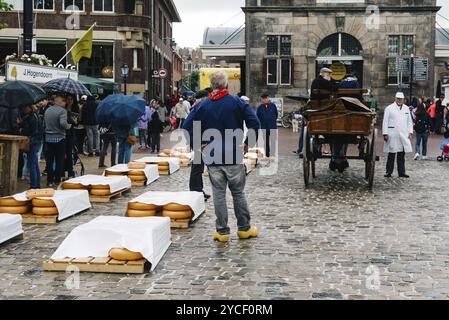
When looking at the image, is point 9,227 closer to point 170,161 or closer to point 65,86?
point 65,86

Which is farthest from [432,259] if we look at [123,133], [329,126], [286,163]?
[286,163]

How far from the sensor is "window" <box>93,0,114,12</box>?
4566 centimetres

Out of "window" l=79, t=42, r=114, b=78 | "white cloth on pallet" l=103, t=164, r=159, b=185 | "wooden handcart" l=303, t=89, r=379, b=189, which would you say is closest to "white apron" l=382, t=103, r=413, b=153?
"wooden handcart" l=303, t=89, r=379, b=189

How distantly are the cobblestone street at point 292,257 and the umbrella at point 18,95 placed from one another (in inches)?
96.4

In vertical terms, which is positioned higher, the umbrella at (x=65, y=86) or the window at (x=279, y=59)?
the window at (x=279, y=59)

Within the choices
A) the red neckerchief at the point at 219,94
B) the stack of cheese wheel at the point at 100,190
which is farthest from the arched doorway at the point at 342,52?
the red neckerchief at the point at 219,94

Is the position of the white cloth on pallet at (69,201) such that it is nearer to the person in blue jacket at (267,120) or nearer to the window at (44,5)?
the person in blue jacket at (267,120)

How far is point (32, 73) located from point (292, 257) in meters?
9.36

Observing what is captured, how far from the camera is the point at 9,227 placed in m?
8.18

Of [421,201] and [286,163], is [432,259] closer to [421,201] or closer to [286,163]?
[421,201]

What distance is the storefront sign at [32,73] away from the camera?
13811 mm

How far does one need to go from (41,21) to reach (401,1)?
2291cm

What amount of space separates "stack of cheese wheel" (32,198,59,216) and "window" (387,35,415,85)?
1135 inches

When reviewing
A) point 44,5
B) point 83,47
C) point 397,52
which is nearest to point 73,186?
point 83,47
